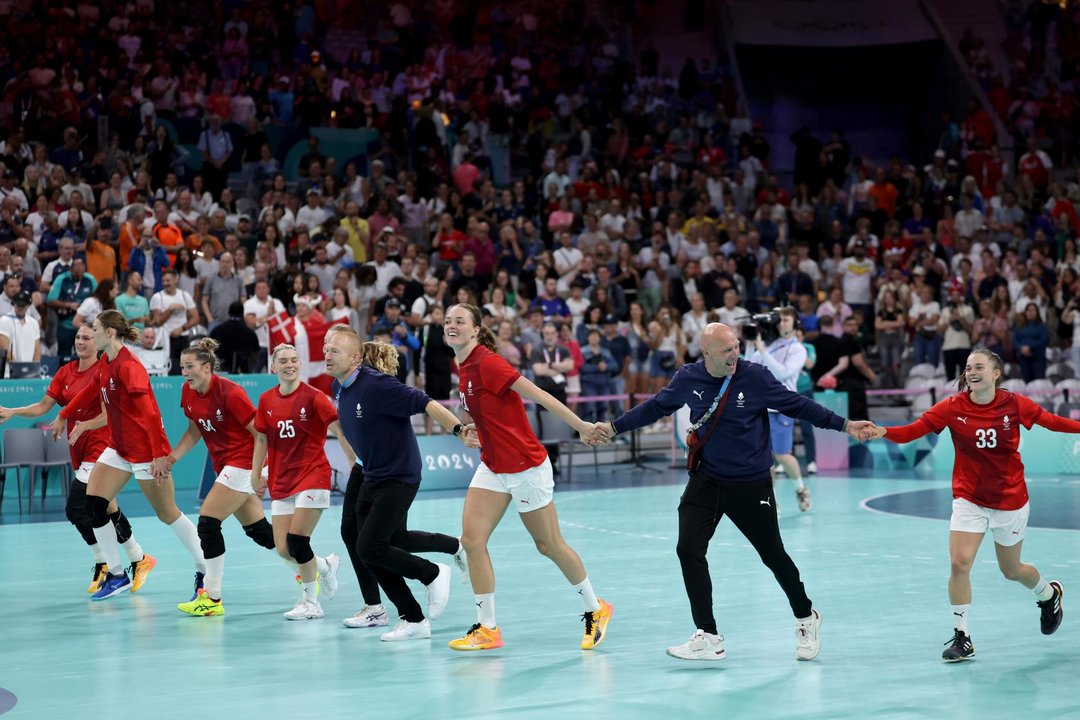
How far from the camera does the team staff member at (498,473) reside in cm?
873

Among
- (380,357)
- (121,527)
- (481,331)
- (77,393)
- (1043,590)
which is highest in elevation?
(481,331)

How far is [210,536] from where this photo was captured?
401 inches

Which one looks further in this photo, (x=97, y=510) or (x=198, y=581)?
(x=97, y=510)

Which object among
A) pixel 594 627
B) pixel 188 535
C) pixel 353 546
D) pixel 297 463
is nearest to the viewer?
pixel 594 627

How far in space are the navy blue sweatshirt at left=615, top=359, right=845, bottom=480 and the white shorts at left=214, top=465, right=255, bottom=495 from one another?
3.47 metres

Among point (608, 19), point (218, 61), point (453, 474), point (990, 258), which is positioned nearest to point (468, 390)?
point (453, 474)

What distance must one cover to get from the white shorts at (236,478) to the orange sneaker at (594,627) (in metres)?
2.92

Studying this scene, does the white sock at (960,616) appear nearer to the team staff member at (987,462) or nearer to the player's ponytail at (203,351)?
the team staff member at (987,462)

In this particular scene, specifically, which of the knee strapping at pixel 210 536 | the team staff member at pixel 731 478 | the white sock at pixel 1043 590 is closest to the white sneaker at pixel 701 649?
the team staff member at pixel 731 478

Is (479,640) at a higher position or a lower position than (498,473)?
lower

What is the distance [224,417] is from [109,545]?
5.04ft

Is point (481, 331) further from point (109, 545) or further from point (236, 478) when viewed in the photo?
point (109, 545)

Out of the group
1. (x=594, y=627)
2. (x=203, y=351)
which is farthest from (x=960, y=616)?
(x=203, y=351)

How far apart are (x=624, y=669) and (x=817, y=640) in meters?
1.17
